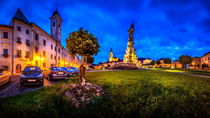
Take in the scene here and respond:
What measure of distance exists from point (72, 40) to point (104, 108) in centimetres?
530

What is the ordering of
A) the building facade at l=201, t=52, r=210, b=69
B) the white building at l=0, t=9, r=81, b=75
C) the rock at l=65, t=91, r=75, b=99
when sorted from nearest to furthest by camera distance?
the rock at l=65, t=91, r=75, b=99
the white building at l=0, t=9, r=81, b=75
the building facade at l=201, t=52, r=210, b=69

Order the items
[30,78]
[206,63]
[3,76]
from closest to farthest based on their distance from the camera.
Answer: [30,78] → [3,76] → [206,63]

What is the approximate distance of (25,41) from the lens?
846 inches

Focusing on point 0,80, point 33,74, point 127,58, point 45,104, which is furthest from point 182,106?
point 127,58

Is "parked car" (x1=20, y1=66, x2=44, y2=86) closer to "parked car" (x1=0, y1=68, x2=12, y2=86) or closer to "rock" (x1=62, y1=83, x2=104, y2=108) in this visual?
"parked car" (x1=0, y1=68, x2=12, y2=86)

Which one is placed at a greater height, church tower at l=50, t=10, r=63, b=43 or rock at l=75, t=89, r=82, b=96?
church tower at l=50, t=10, r=63, b=43

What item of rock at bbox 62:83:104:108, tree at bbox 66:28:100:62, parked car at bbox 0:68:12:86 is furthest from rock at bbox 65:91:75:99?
parked car at bbox 0:68:12:86

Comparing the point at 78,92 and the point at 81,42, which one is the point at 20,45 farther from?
the point at 78,92

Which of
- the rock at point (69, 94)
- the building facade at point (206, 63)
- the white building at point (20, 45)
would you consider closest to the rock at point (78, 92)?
the rock at point (69, 94)

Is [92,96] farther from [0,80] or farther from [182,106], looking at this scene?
[0,80]

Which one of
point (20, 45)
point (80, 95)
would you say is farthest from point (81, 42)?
point (20, 45)

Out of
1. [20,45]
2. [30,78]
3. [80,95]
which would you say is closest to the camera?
[80,95]

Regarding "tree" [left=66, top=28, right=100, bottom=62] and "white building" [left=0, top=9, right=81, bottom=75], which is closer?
"tree" [left=66, top=28, right=100, bottom=62]

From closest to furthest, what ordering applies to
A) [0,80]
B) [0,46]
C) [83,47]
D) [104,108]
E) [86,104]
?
[104,108], [86,104], [83,47], [0,80], [0,46]
